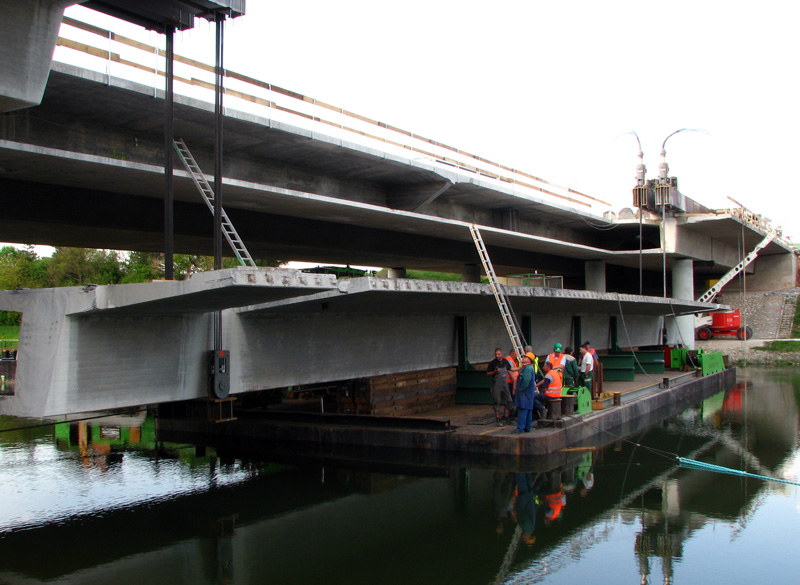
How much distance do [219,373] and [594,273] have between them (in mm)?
26403

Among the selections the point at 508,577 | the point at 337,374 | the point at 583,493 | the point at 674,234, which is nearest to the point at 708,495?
the point at 583,493

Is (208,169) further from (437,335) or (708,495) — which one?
(708,495)

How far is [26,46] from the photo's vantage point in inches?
334

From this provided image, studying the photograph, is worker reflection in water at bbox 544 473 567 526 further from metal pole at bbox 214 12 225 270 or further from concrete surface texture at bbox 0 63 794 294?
concrete surface texture at bbox 0 63 794 294

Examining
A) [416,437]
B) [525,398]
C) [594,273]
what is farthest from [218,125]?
[594,273]

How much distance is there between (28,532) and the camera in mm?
10391

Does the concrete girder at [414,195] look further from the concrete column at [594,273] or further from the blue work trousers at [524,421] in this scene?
the concrete column at [594,273]

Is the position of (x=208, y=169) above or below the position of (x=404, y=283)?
above

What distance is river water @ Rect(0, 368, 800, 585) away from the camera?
8867 millimetres

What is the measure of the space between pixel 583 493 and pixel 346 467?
4.81 m

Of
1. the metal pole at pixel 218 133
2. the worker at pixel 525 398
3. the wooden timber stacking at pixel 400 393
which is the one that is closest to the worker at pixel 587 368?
the wooden timber stacking at pixel 400 393

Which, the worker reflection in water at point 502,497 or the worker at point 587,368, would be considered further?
the worker at point 587,368

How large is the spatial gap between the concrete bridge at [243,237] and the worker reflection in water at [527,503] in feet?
12.8

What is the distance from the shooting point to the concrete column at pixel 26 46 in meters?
8.37
